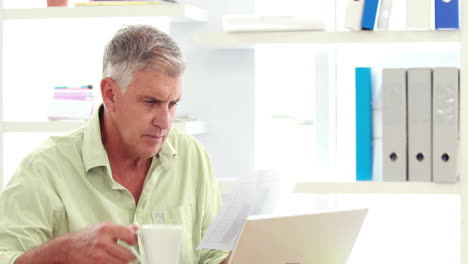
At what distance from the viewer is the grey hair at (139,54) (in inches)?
74.0

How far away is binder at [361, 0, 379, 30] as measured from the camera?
7.55 ft

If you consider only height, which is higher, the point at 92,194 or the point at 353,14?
the point at 353,14

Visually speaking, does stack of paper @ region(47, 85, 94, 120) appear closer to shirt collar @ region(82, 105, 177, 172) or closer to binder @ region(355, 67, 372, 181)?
shirt collar @ region(82, 105, 177, 172)

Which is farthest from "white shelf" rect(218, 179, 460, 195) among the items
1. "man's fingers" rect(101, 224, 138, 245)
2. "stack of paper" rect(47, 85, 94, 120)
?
"man's fingers" rect(101, 224, 138, 245)

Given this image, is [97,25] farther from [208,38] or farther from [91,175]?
[91,175]

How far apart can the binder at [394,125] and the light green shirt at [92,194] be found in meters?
0.58

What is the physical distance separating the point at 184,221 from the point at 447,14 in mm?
1000

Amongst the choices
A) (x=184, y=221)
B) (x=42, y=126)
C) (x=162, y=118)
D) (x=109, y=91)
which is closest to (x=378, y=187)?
(x=184, y=221)

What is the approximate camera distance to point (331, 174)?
2.71m

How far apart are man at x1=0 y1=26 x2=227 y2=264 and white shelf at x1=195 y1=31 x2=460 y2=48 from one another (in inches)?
18.2

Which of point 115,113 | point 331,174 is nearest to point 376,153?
point 331,174

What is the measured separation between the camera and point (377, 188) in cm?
236

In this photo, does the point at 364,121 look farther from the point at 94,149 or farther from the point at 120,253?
the point at 120,253

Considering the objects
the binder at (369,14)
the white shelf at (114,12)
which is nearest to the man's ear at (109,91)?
the white shelf at (114,12)
